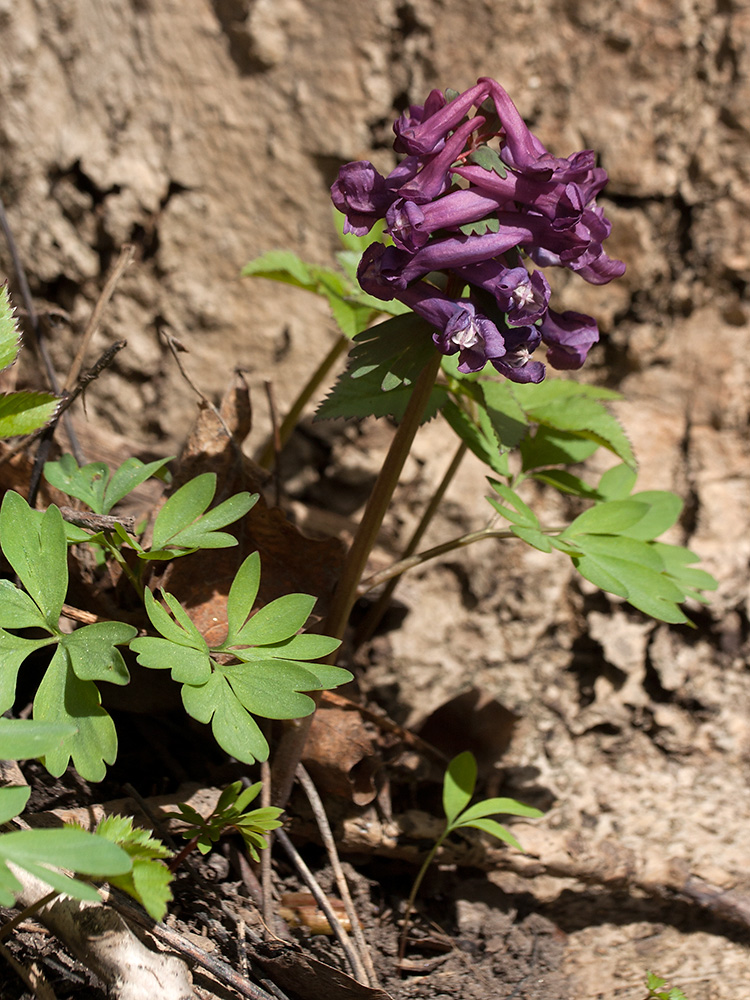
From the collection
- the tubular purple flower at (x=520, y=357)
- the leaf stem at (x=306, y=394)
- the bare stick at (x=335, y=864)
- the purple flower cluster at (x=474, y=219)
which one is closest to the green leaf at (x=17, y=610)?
the bare stick at (x=335, y=864)

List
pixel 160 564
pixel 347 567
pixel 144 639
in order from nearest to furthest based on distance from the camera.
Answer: pixel 144 639 → pixel 347 567 → pixel 160 564

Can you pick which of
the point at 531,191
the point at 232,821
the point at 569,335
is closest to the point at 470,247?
the point at 531,191

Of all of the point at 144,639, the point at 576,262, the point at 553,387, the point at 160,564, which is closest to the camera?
the point at 144,639

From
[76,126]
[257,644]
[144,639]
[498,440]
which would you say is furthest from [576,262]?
[76,126]

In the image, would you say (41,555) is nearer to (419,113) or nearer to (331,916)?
(331,916)

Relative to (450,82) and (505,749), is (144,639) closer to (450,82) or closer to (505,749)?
(505,749)

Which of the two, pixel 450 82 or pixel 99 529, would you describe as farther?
pixel 450 82

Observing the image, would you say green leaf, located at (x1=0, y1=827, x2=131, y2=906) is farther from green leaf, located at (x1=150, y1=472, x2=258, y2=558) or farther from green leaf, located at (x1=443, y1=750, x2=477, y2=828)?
green leaf, located at (x1=443, y1=750, x2=477, y2=828)

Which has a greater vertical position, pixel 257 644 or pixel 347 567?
pixel 347 567
